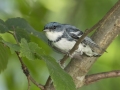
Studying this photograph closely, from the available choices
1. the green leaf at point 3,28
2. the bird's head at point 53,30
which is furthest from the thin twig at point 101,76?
the green leaf at point 3,28

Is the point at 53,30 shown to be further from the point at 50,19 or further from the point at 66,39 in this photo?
the point at 50,19

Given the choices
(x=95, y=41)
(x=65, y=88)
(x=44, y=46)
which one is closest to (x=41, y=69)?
(x=44, y=46)

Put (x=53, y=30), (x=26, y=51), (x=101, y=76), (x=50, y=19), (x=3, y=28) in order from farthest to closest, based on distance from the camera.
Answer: (x=50, y=19) → (x=53, y=30) → (x=101, y=76) → (x=3, y=28) → (x=26, y=51)

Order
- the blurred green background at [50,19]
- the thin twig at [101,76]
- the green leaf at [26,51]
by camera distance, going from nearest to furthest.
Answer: the green leaf at [26,51], the thin twig at [101,76], the blurred green background at [50,19]

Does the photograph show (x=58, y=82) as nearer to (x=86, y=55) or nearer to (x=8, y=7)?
(x=86, y=55)

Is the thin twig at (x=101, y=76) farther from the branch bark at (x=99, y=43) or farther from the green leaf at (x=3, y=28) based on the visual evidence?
the green leaf at (x=3, y=28)

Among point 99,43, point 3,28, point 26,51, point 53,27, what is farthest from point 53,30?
point 26,51
